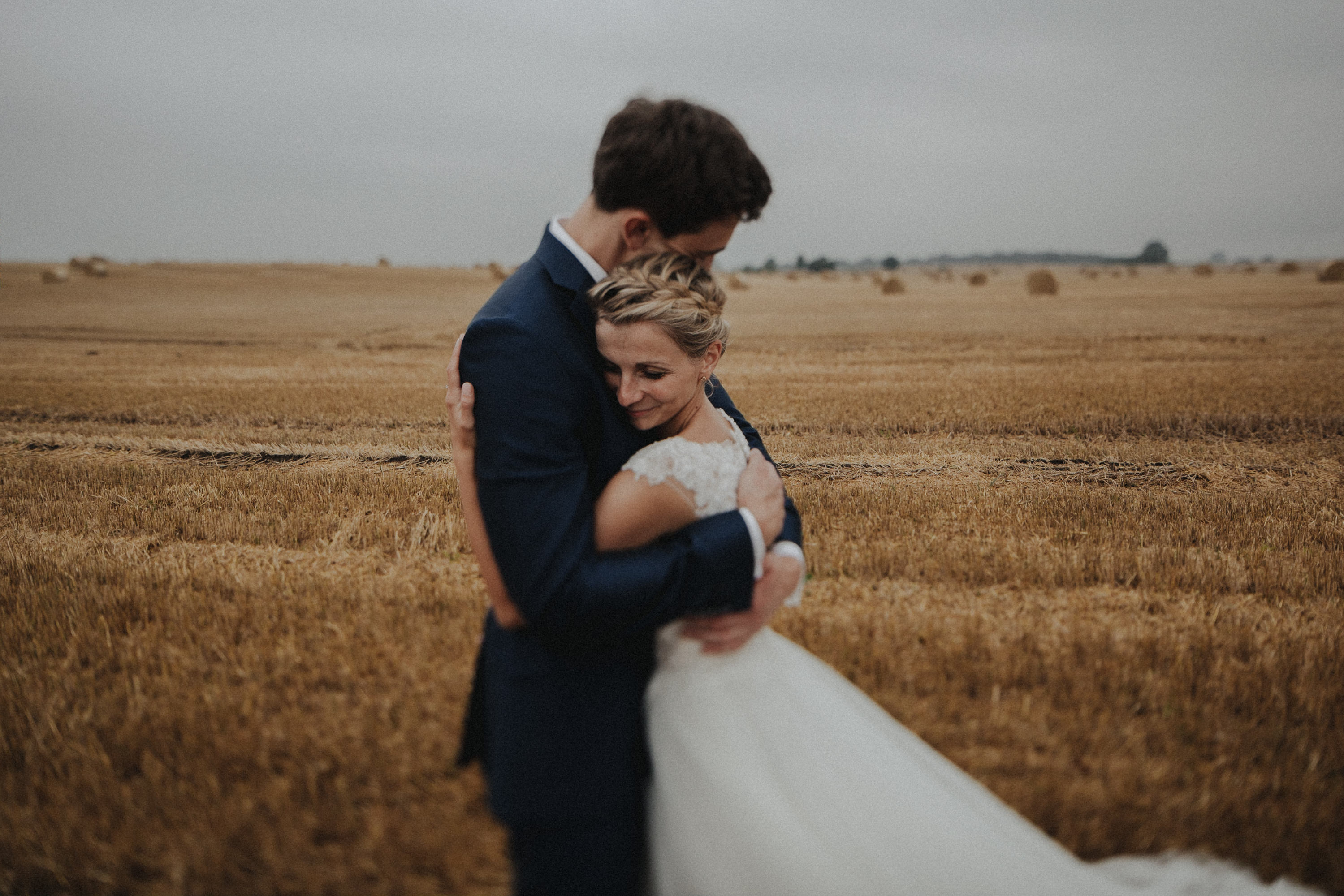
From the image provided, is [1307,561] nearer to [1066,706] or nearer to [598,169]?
[1066,706]

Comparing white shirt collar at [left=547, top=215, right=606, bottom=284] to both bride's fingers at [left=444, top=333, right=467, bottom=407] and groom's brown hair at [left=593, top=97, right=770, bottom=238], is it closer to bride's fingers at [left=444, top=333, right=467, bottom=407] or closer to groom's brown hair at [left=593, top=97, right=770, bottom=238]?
groom's brown hair at [left=593, top=97, right=770, bottom=238]

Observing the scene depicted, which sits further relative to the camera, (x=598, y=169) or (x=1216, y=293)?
(x=1216, y=293)

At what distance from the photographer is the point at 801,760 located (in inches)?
92.3

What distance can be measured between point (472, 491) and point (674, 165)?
108cm

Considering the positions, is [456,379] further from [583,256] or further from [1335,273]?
[1335,273]

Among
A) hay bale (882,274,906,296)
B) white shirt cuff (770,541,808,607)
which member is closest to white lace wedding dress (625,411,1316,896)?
white shirt cuff (770,541,808,607)

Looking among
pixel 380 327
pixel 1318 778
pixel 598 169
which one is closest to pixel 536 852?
pixel 598 169

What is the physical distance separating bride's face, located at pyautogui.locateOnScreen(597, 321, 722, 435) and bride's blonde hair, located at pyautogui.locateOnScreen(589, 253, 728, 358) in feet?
0.10

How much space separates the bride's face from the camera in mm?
2037

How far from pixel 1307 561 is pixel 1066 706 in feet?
10.3

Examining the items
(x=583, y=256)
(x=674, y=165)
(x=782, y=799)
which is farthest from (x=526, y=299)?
(x=782, y=799)

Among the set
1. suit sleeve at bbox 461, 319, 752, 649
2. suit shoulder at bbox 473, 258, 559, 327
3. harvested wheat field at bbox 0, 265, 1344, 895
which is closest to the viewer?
suit sleeve at bbox 461, 319, 752, 649

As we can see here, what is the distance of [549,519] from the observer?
1801 mm

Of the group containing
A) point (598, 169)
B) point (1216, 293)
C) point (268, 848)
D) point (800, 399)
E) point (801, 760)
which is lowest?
point (268, 848)
